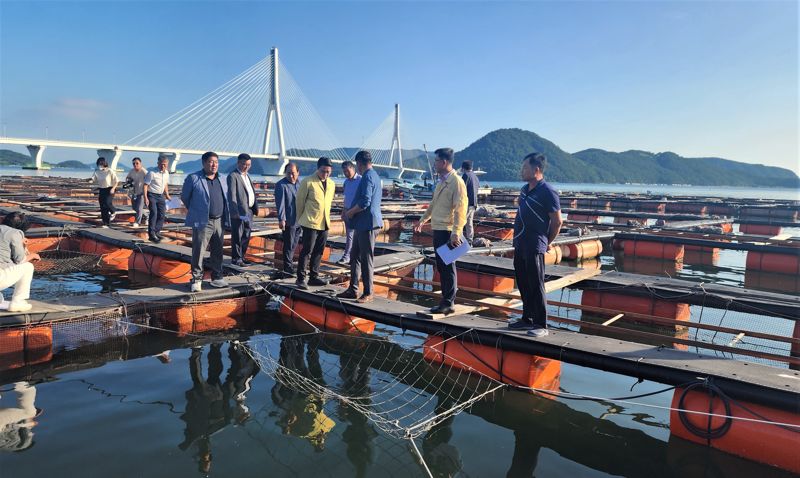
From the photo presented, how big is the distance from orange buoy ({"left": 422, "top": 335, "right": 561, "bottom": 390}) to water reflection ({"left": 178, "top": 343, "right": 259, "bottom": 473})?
236cm

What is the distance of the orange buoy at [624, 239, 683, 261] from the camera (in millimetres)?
16484

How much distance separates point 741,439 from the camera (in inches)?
162

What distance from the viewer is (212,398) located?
496cm

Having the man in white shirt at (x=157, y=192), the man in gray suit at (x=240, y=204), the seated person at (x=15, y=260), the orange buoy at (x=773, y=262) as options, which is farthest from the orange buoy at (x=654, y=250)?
the seated person at (x=15, y=260)

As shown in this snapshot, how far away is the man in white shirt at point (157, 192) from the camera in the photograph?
10.8 meters

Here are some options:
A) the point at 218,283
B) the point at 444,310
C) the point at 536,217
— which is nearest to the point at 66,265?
the point at 218,283

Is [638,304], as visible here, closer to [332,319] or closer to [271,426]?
[332,319]

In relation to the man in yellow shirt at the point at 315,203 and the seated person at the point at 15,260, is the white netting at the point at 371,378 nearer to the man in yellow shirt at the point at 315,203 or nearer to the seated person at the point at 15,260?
the man in yellow shirt at the point at 315,203

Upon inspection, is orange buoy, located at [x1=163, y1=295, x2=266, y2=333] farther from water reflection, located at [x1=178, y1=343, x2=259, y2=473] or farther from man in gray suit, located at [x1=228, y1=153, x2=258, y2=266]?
man in gray suit, located at [x1=228, y1=153, x2=258, y2=266]

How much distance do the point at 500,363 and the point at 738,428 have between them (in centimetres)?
229

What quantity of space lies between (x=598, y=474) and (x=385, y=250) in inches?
338

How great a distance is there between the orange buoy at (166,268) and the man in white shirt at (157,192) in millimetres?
780

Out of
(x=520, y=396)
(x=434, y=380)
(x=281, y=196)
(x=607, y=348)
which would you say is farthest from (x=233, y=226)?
(x=607, y=348)

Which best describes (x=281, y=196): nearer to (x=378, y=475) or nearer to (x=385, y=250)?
(x=385, y=250)
